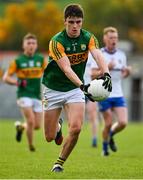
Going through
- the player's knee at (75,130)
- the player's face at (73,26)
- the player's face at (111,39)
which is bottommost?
the player's knee at (75,130)

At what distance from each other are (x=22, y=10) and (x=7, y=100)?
138ft

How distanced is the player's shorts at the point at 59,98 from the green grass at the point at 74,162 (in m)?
1.03

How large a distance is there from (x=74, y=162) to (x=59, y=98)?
2.34m

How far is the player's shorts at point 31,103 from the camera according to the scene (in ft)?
64.2

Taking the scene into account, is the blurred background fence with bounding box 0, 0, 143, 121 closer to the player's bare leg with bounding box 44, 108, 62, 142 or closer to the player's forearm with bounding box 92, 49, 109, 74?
the player's bare leg with bounding box 44, 108, 62, 142

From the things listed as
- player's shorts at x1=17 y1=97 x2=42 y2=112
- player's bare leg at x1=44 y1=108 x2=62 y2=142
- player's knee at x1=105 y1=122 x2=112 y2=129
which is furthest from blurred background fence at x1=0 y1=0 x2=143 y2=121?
player's bare leg at x1=44 y1=108 x2=62 y2=142

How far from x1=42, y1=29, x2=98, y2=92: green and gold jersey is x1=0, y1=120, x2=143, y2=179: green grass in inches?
54.2

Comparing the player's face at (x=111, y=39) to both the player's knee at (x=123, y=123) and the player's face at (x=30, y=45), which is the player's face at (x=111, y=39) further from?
the player's face at (x=30, y=45)

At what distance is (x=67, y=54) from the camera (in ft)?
44.4

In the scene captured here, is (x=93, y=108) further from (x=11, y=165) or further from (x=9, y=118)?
(x=9, y=118)

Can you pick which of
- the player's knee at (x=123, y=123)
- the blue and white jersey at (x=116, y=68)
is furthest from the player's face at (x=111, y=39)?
the player's knee at (x=123, y=123)

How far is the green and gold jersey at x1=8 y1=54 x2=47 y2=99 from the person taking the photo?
781 inches

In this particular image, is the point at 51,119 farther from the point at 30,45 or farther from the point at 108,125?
the point at 30,45

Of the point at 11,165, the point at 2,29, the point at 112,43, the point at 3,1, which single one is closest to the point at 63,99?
the point at 11,165
